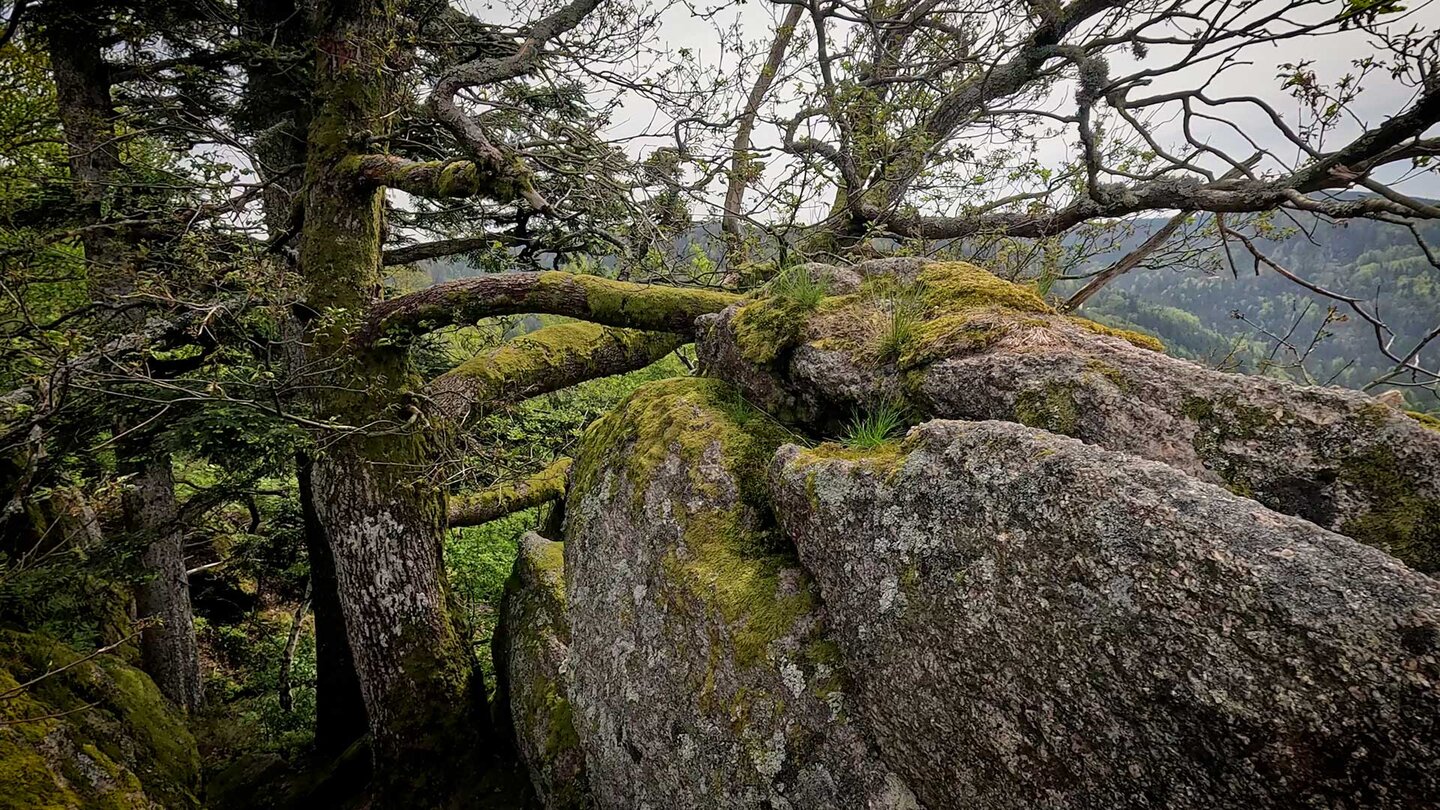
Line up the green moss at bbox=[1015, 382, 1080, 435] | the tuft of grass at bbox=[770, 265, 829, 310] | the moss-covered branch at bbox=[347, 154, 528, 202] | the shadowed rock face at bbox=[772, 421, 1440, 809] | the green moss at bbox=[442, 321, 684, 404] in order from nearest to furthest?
the shadowed rock face at bbox=[772, 421, 1440, 809]
the green moss at bbox=[1015, 382, 1080, 435]
the tuft of grass at bbox=[770, 265, 829, 310]
the moss-covered branch at bbox=[347, 154, 528, 202]
the green moss at bbox=[442, 321, 684, 404]

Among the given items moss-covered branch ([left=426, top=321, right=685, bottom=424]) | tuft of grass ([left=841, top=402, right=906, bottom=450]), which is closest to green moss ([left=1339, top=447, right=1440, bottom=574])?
tuft of grass ([left=841, top=402, right=906, bottom=450])

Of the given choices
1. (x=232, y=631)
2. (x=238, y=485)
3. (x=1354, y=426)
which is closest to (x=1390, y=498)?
(x=1354, y=426)

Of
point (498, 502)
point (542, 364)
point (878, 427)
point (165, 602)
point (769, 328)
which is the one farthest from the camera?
point (165, 602)

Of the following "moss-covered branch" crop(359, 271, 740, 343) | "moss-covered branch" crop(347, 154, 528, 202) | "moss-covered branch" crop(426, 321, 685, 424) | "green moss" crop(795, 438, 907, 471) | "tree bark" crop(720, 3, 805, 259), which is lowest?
"moss-covered branch" crop(426, 321, 685, 424)

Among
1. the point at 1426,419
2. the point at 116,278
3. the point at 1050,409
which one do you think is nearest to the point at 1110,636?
the point at 1050,409

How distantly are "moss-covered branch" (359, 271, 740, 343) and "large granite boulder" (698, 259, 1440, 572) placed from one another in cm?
88

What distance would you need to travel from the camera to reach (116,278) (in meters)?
4.91

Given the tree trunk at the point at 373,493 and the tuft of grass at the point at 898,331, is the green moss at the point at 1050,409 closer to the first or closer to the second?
the tuft of grass at the point at 898,331

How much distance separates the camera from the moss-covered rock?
12.4 feet

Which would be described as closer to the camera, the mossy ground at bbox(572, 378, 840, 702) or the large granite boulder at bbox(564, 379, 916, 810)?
the large granite boulder at bbox(564, 379, 916, 810)

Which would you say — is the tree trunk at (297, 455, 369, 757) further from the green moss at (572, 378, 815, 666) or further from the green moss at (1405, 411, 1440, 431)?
the green moss at (1405, 411, 1440, 431)

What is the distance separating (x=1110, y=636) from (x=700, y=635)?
1950mm

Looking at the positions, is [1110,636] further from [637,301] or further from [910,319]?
[637,301]

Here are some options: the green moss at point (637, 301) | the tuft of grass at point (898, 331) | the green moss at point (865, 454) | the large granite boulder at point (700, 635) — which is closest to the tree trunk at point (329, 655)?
the green moss at point (637, 301)
